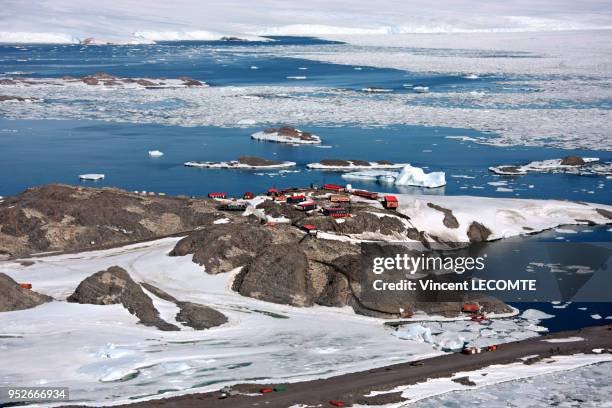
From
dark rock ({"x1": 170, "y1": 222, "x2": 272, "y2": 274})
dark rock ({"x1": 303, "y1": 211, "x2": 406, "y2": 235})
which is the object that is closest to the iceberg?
dark rock ({"x1": 303, "y1": 211, "x2": 406, "y2": 235})

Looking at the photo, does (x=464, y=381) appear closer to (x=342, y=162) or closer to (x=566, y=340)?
(x=566, y=340)

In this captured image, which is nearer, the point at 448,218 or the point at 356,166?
the point at 448,218

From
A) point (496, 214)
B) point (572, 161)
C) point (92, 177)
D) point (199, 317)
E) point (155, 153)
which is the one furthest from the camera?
point (155, 153)

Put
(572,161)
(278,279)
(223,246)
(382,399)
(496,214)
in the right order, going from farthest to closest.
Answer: (572,161) < (496,214) < (223,246) < (278,279) < (382,399)

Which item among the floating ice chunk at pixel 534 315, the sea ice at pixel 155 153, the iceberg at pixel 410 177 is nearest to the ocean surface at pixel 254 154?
the floating ice chunk at pixel 534 315

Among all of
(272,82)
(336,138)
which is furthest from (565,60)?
(336,138)

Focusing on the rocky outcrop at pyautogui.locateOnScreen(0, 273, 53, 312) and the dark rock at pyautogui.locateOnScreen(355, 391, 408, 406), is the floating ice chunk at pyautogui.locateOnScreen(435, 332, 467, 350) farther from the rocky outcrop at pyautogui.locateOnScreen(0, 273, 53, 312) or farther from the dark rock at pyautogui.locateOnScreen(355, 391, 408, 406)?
the rocky outcrop at pyautogui.locateOnScreen(0, 273, 53, 312)

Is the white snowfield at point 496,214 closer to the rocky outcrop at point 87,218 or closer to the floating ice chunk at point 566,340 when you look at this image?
the rocky outcrop at point 87,218

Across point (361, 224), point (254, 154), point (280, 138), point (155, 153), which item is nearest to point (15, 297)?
point (361, 224)
